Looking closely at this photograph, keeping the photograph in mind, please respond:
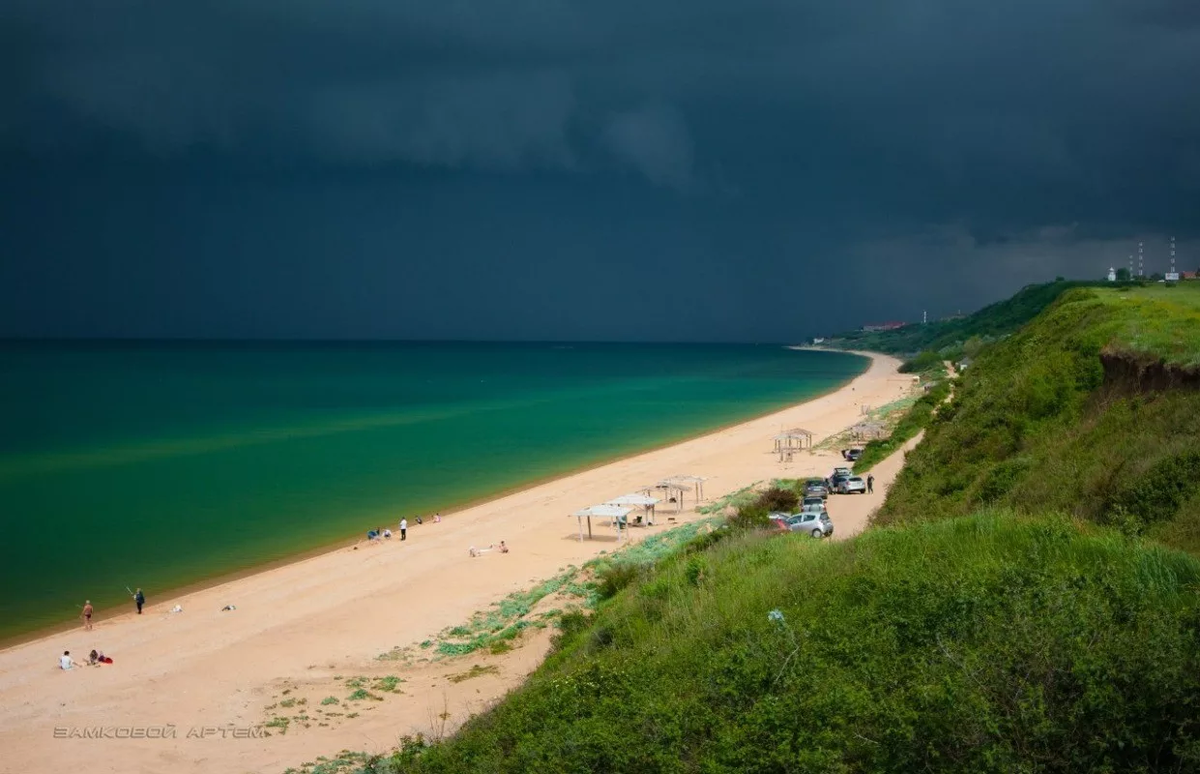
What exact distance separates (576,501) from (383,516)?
9.08m

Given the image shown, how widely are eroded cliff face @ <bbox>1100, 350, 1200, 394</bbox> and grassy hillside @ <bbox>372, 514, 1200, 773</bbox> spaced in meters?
9.29

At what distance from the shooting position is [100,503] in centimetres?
4212

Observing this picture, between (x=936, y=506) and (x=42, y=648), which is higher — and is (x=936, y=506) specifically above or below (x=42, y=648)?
above

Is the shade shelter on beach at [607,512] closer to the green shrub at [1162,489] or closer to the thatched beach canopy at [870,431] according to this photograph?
the green shrub at [1162,489]

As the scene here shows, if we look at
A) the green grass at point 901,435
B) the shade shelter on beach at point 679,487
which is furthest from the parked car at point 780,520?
the green grass at point 901,435

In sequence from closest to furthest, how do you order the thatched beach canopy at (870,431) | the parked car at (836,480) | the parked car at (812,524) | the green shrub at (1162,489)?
the green shrub at (1162,489)
the parked car at (812,524)
the parked car at (836,480)
the thatched beach canopy at (870,431)

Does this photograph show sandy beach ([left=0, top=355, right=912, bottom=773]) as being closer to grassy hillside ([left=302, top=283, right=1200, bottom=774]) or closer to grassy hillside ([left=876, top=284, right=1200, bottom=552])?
Result: grassy hillside ([left=876, top=284, right=1200, bottom=552])

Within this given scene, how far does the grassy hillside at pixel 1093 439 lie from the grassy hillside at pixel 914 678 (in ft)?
9.79

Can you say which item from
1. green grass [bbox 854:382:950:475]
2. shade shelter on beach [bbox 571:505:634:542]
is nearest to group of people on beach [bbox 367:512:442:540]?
shade shelter on beach [bbox 571:505:634:542]

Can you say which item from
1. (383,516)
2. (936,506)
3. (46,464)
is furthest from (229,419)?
(936,506)

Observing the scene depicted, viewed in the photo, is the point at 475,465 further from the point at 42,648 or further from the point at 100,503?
the point at 42,648

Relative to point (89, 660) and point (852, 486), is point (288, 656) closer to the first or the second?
point (89, 660)

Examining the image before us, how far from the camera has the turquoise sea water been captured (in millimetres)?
32250

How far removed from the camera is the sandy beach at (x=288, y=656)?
15.8 m
